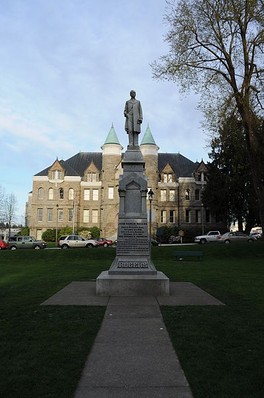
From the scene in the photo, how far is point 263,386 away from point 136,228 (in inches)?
284

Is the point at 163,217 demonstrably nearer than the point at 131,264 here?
No

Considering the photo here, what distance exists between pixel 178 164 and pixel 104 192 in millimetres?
15564

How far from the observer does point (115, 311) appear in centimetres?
814

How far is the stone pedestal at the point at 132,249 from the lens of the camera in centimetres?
1012

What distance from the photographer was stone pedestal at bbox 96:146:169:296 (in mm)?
10125

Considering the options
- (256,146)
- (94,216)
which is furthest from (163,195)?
(256,146)

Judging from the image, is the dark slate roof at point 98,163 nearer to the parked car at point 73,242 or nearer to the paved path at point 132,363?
the parked car at point 73,242

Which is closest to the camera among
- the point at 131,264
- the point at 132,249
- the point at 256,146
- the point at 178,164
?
the point at 131,264

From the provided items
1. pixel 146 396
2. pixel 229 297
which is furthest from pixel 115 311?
pixel 146 396

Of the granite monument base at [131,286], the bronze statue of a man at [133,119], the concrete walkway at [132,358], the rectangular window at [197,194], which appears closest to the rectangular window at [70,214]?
the rectangular window at [197,194]

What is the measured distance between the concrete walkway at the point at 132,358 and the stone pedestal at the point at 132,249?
3.14 feet

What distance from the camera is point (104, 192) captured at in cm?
6175

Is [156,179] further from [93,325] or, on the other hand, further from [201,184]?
[93,325]

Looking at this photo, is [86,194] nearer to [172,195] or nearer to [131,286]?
[172,195]
